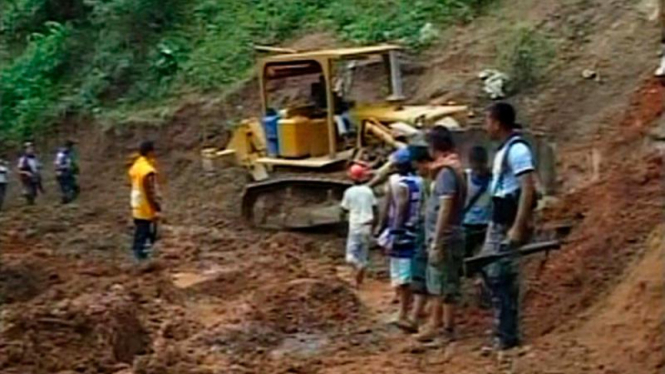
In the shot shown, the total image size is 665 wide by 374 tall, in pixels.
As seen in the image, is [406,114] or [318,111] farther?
[318,111]

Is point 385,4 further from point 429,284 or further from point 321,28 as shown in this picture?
point 429,284

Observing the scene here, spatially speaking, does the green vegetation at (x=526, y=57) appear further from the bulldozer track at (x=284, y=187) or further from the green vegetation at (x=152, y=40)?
the bulldozer track at (x=284, y=187)

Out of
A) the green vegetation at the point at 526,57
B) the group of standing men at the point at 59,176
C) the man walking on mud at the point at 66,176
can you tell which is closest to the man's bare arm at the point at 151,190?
the green vegetation at the point at 526,57

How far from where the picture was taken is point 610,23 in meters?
21.5

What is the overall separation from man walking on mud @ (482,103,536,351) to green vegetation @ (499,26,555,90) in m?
12.0

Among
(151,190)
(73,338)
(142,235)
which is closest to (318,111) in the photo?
(142,235)

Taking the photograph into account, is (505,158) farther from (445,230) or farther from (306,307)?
(306,307)

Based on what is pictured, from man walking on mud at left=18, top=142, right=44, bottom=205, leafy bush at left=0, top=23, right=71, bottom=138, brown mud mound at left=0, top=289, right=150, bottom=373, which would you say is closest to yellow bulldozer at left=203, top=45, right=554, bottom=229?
man walking on mud at left=18, top=142, right=44, bottom=205

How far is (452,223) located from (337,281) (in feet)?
11.2

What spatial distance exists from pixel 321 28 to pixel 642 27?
6.92 metres

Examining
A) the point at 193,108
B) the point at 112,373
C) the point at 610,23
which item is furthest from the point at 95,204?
the point at 112,373

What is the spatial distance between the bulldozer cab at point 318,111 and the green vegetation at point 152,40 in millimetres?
4947

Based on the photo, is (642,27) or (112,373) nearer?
(112,373)

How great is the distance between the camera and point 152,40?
2834cm
